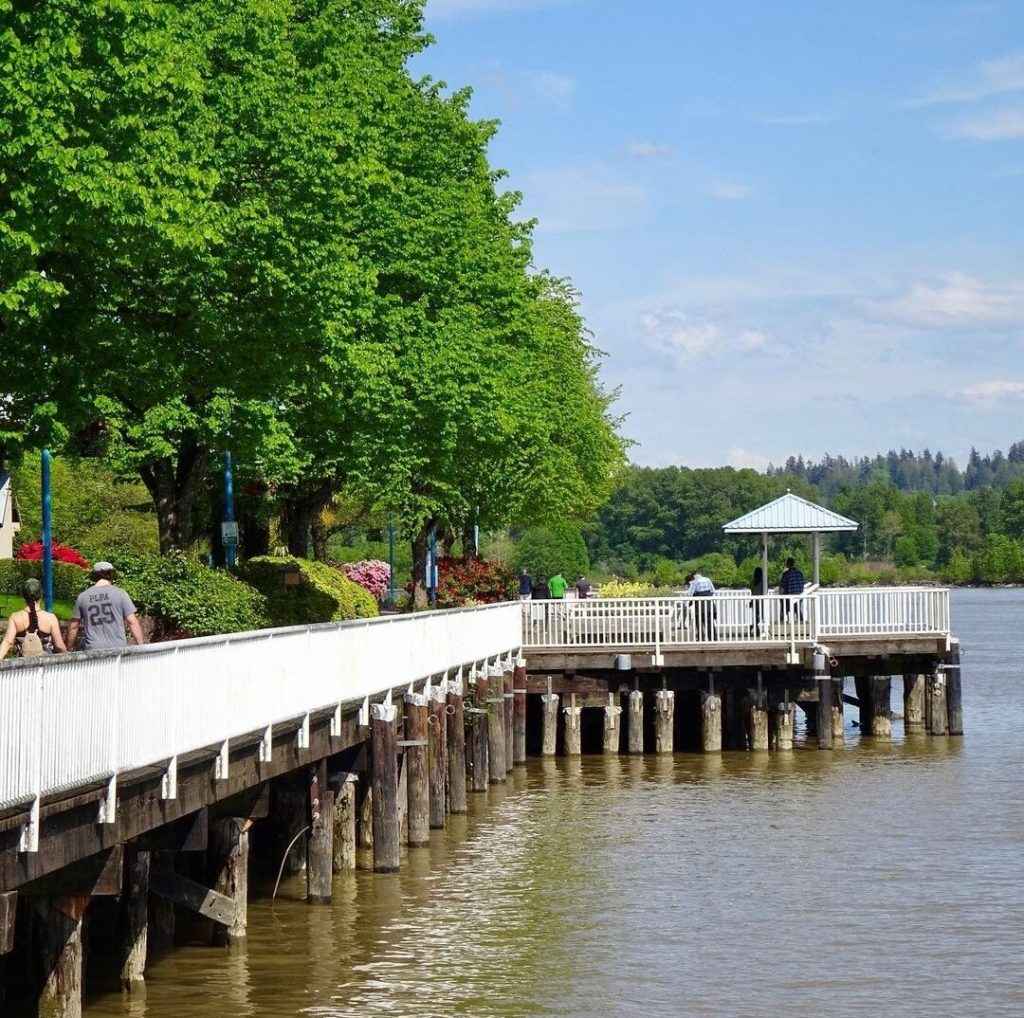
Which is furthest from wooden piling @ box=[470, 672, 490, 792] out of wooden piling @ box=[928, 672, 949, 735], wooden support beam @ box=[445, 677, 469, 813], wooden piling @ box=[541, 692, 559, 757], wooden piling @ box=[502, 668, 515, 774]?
wooden piling @ box=[928, 672, 949, 735]

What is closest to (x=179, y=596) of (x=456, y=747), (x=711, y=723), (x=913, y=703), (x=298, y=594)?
(x=456, y=747)

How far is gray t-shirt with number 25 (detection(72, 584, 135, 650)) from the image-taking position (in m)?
19.4

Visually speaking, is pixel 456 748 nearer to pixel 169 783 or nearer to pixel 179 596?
pixel 179 596

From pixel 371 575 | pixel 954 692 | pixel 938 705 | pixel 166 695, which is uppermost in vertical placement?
pixel 371 575

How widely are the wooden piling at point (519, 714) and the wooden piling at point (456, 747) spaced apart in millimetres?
8233

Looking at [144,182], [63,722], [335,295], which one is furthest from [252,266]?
[63,722]

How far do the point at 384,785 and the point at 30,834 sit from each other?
39.1 ft

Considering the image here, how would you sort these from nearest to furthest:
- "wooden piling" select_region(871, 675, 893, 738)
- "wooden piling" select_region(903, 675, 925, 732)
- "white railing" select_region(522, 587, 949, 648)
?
"white railing" select_region(522, 587, 949, 648), "wooden piling" select_region(871, 675, 893, 738), "wooden piling" select_region(903, 675, 925, 732)

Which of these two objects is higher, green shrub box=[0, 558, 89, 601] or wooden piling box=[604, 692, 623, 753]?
green shrub box=[0, 558, 89, 601]

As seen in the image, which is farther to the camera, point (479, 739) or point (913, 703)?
point (913, 703)

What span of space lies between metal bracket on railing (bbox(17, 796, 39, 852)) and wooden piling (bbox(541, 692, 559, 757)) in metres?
29.4

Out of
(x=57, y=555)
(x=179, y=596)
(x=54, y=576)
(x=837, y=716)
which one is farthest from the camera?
(x=57, y=555)

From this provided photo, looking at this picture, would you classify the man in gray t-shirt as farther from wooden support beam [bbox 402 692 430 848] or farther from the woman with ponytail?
wooden support beam [bbox 402 692 430 848]

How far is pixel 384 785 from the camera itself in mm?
25469
